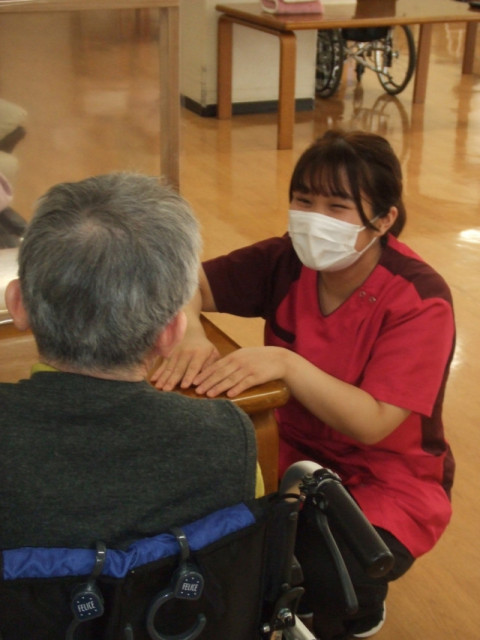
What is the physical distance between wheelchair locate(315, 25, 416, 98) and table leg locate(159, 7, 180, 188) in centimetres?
451

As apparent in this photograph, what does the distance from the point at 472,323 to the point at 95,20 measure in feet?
6.16

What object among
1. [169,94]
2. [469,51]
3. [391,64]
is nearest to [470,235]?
[169,94]

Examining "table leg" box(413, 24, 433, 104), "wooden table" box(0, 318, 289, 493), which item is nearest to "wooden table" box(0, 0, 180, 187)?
"wooden table" box(0, 318, 289, 493)

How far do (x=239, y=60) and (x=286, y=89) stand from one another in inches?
31.9

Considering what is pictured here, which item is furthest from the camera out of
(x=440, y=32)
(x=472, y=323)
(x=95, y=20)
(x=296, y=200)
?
(x=440, y=32)

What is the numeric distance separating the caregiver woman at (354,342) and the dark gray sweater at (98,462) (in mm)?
437

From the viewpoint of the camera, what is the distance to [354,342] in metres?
1.48

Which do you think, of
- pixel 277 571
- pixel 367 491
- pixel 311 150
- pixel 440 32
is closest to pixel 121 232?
pixel 277 571

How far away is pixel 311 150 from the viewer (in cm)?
147

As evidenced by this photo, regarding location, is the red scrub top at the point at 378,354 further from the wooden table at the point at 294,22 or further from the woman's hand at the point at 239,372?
the wooden table at the point at 294,22

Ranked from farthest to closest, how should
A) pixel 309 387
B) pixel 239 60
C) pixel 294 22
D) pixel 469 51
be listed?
pixel 469 51 → pixel 239 60 → pixel 294 22 → pixel 309 387

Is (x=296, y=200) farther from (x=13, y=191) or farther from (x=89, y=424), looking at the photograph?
(x=89, y=424)

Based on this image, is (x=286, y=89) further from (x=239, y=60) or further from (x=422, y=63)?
(x=422, y=63)

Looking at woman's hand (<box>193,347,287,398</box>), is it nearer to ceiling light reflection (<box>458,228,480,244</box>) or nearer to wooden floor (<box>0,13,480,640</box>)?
wooden floor (<box>0,13,480,640</box>)
